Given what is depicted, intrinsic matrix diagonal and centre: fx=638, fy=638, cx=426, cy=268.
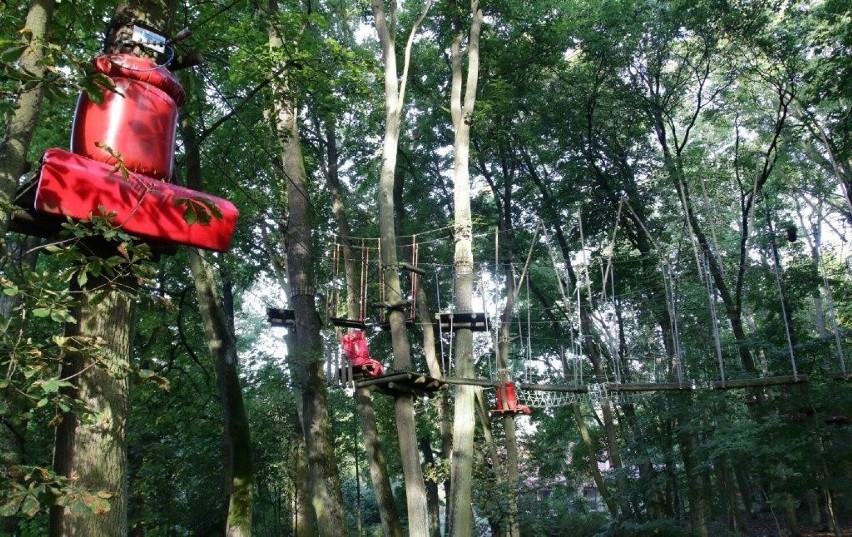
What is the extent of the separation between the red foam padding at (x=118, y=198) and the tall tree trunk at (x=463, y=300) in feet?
17.7

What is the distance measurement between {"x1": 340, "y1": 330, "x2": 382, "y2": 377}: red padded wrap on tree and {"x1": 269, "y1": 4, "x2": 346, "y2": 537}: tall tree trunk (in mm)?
547

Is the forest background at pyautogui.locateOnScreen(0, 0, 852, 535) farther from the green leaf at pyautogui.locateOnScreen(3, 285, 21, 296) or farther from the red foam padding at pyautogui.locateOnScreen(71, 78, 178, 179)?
the green leaf at pyautogui.locateOnScreen(3, 285, 21, 296)

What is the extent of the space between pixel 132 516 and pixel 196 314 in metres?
3.41

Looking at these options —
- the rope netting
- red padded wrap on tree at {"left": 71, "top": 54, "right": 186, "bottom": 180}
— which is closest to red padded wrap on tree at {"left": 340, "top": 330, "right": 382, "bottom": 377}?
the rope netting

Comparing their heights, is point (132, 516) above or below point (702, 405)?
below

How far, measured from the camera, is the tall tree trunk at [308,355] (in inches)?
275

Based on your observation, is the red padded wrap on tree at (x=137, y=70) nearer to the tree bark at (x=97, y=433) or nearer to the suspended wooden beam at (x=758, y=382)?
the tree bark at (x=97, y=433)

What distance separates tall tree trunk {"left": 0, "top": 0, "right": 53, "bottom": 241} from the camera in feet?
7.27

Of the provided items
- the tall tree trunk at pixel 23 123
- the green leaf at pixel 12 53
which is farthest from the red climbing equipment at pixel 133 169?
the green leaf at pixel 12 53

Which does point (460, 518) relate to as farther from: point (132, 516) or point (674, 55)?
point (674, 55)

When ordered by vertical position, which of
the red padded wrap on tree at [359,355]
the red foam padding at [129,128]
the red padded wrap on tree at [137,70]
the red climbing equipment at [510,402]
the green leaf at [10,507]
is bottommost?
the green leaf at [10,507]

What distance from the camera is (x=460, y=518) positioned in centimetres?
709

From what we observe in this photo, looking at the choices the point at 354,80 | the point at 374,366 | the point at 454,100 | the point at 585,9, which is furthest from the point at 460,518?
the point at 585,9

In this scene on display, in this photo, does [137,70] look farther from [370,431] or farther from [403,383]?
[370,431]
